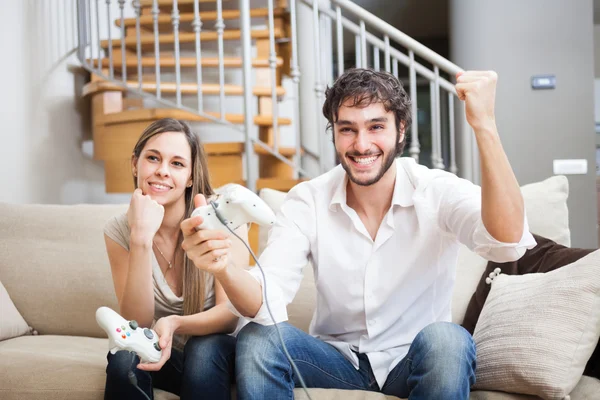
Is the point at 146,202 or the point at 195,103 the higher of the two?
the point at 195,103

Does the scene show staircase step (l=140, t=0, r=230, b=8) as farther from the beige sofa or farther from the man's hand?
the man's hand

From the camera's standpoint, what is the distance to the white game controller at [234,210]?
1.15 meters

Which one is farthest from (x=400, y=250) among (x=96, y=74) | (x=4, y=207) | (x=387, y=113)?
(x=96, y=74)

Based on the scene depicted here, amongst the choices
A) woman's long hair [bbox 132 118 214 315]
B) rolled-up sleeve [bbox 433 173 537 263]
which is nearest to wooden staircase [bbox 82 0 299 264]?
woman's long hair [bbox 132 118 214 315]

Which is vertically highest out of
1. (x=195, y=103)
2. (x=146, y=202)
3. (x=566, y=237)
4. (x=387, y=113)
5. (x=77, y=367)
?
(x=195, y=103)

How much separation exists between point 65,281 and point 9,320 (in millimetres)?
195

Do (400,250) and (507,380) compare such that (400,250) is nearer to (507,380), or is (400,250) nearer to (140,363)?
(507,380)

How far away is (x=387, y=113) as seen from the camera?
1452 millimetres

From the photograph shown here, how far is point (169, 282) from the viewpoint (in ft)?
5.24

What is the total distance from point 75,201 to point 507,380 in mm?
3202

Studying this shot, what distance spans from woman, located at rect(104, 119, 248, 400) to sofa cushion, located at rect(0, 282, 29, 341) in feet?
2.00

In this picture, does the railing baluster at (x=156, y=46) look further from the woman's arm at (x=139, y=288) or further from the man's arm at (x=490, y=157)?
the man's arm at (x=490, y=157)

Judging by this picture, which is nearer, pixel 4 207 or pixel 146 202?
pixel 146 202

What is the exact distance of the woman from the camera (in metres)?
1.35
